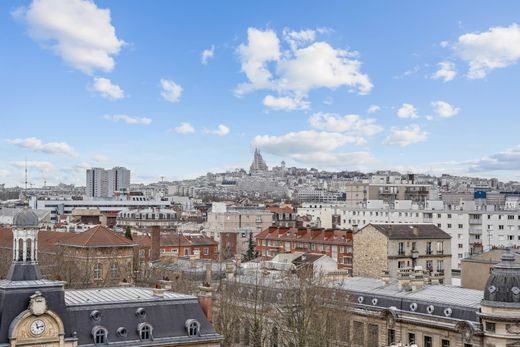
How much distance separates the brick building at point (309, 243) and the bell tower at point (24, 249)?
63.2m

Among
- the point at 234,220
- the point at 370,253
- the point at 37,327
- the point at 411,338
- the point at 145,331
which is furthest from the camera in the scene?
the point at 234,220

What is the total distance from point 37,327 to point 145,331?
624cm

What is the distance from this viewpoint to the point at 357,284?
61469mm

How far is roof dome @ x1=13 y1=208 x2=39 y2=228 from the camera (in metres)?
39.0

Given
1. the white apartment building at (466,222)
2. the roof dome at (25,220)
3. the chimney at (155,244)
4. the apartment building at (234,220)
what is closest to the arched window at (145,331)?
the roof dome at (25,220)

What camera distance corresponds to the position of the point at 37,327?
36.0 m

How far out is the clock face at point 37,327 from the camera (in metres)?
35.9

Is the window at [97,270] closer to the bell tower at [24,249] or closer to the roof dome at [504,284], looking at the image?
the bell tower at [24,249]

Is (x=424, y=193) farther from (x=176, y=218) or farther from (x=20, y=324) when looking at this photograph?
(x=20, y=324)

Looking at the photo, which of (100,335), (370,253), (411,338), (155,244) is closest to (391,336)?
(411,338)

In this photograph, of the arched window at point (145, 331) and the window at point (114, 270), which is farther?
the window at point (114, 270)

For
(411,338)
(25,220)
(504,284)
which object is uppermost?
(25,220)

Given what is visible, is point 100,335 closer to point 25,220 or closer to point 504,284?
point 25,220

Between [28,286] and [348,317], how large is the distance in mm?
23436
